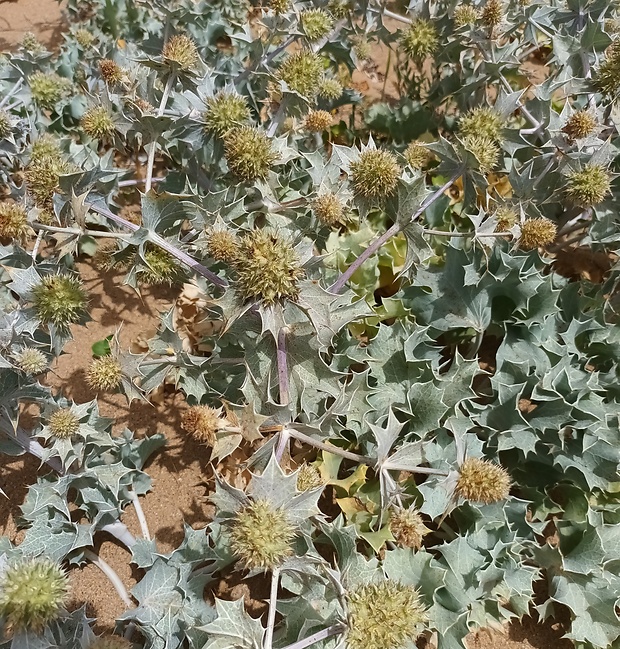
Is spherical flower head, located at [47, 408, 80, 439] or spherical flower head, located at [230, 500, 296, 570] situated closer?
spherical flower head, located at [230, 500, 296, 570]

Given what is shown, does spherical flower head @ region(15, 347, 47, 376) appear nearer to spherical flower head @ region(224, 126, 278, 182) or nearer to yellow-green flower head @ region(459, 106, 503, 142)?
spherical flower head @ region(224, 126, 278, 182)

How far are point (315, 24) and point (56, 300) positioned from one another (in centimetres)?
159

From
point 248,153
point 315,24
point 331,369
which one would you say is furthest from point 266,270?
point 315,24

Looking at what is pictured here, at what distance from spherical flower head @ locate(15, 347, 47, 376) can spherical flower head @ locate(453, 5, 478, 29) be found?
219cm

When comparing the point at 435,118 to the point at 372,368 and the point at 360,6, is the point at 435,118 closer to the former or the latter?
the point at 360,6

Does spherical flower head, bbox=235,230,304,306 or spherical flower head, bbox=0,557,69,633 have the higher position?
spherical flower head, bbox=235,230,304,306

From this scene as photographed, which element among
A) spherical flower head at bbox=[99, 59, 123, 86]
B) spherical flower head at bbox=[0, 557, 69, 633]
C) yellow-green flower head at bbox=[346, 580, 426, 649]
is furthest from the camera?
spherical flower head at bbox=[99, 59, 123, 86]

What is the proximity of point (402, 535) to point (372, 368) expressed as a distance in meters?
0.62

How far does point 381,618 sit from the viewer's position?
1.33 m

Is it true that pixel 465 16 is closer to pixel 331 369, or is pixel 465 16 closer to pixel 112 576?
pixel 331 369

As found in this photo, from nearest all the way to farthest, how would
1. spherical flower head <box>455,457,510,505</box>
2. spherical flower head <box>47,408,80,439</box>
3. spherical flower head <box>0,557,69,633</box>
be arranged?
spherical flower head <box>0,557,69,633</box> < spherical flower head <box>455,457,510,505</box> < spherical flower head <box>47,408,80,439</box>

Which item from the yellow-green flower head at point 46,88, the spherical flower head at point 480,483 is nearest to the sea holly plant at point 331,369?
the spherical flower head at point 480,483

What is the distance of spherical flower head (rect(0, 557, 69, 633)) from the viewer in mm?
1410

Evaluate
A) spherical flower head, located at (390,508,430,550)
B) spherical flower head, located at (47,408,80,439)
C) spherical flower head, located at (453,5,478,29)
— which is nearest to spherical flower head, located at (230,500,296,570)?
spherical flower head, located at (390,508,430,550)
